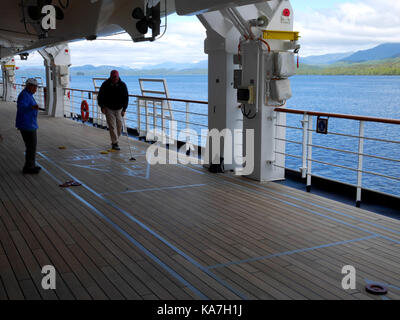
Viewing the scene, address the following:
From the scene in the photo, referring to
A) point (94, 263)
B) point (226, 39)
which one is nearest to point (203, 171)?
point (226, 39)

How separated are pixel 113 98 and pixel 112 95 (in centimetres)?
5

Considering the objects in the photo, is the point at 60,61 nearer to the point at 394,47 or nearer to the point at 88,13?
the point at 88,13

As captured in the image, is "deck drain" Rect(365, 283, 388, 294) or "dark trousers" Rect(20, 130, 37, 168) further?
"dark trousers" Rect(20, 130, 37, 168)

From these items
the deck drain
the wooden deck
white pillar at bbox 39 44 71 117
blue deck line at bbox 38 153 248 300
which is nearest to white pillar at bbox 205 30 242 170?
the wooden deck

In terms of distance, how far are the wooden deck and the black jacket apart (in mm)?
1821

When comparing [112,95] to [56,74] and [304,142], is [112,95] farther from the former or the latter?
[56,74]

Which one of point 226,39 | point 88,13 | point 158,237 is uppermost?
point 88,13

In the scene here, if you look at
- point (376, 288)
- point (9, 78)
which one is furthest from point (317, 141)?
point (376, 288)

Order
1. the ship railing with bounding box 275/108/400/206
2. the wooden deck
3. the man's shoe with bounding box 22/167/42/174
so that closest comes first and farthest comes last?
1. the wooden deck
2. the ship railing with bounding box 275/108/400/206
3. the man's shoe with bounding box 22/167/42/174

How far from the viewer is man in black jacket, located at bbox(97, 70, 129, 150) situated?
699 centimetres

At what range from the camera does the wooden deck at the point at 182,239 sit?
263 cm

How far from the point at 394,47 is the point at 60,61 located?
74.0 meters

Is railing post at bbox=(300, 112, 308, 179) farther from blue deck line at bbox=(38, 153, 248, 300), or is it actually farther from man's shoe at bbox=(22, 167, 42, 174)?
man's shoe at bbox=(22, 167, 42, 174)
